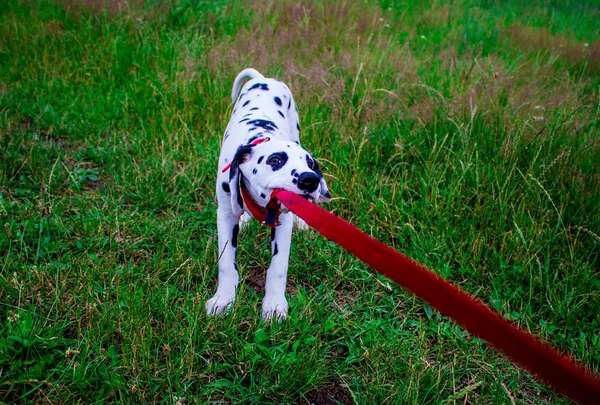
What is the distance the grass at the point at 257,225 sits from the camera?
2059 mm

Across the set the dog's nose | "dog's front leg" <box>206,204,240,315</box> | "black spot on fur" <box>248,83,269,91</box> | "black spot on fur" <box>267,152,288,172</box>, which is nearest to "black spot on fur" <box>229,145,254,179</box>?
"black spot on fur" <box>267,152,288,172</box>

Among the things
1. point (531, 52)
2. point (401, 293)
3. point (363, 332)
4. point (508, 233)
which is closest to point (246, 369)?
point (363, 332)

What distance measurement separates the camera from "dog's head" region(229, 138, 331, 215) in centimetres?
196

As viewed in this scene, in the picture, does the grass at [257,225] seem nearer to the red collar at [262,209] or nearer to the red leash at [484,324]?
the red collar at [262,209]

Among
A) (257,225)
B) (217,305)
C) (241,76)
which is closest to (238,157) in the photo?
(217,305)

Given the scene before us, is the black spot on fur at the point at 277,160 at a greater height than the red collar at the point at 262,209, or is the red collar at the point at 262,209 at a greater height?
the black spot on fur at the point at 277,160

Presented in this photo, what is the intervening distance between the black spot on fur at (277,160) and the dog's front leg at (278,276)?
0.44m

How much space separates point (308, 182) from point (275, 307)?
808 mm

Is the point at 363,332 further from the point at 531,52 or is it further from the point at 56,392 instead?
the point at 531,52

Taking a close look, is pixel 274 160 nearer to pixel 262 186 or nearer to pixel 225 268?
pixel 262 186

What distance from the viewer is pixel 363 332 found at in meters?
2.39

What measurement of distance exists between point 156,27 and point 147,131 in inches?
88.1

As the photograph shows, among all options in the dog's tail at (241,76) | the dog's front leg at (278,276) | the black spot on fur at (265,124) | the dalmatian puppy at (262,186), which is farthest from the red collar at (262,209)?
the dog's tail at (241,76)

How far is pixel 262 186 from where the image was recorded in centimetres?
210
